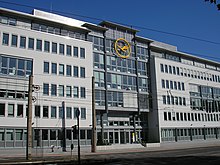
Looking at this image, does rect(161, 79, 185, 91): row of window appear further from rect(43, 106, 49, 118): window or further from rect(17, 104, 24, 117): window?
rect(17, 104, 24, 117): window

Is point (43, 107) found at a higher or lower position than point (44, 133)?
higher

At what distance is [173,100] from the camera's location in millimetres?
58062

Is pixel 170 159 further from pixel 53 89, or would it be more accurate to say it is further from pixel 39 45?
pixel 39 45

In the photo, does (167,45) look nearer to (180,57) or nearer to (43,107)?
(180,57)

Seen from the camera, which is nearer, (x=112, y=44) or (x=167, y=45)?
(x=112, y=44)

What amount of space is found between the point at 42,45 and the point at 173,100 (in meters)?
29.3

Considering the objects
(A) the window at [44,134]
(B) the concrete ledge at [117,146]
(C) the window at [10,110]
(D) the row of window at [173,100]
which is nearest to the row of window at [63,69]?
(C) the window at [10,110]

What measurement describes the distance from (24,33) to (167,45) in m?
34.3

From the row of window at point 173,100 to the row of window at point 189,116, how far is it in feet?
6.84

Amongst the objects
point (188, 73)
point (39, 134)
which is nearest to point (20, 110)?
point (39, 134)

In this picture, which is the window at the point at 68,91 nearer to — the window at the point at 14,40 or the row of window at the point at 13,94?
the row of window at the point at 13,94

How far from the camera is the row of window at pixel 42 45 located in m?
38.8

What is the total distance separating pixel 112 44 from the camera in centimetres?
5153

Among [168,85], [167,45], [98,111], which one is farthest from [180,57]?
[98,111]
